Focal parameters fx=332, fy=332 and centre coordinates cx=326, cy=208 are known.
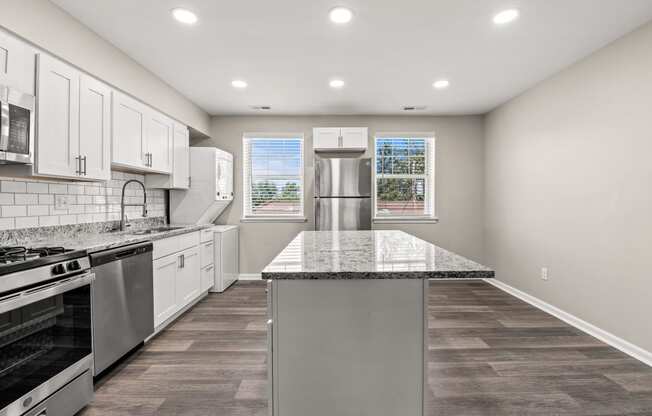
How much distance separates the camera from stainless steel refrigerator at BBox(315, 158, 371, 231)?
454cm

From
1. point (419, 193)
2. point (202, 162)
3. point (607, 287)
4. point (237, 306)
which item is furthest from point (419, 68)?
point (237, 306)

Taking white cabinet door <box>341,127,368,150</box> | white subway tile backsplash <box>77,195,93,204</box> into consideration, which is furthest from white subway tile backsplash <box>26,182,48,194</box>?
white cabinet door <box>341,127,368,150</box>

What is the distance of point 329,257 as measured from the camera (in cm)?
170

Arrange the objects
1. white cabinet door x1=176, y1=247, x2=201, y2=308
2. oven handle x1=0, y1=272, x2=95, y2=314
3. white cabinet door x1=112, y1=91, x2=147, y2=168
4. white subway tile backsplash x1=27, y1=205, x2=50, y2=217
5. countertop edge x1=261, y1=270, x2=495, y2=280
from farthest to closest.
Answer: white cabinet door x1=176, y1=247, x2=201, y2=308 < white cabinet door x1=112, y1=91, x2=147, y2=168 < white subway tile backsplash x1=27, y1=205, x2=50, y2=217 < oven handle x1=0, y1=272, x2=95, y2=314 < countertop edge x1=261, y1=270, x2=495, y2=280

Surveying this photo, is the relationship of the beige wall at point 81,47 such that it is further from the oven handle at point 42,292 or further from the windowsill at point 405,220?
the windowsill at point 405,220

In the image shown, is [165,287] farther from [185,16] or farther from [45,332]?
[185,16]

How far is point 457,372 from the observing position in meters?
2.32

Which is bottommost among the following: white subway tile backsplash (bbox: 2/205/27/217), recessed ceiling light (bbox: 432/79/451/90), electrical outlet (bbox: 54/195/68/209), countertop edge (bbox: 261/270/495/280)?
countertop edge (bbox: 261/270/495/280)

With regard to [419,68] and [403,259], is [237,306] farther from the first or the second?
[419,68]

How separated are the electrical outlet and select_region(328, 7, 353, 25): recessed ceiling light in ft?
8.11

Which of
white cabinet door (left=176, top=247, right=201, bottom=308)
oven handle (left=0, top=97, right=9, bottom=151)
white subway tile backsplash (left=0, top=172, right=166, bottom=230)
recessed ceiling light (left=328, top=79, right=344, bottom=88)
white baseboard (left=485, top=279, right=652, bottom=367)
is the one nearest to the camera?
oven handle (left=0, top=97, right=9, bottom=151)

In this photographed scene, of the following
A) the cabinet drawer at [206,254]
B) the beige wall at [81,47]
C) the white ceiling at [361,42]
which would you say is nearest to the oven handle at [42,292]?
the beige wall at [81,47]

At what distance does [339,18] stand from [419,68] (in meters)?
1.21

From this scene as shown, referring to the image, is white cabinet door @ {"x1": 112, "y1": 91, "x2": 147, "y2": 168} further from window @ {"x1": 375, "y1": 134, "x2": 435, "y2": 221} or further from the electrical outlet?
window @ {"x1": 375, "y1": 134, "x2": 435, "y2": 221}
